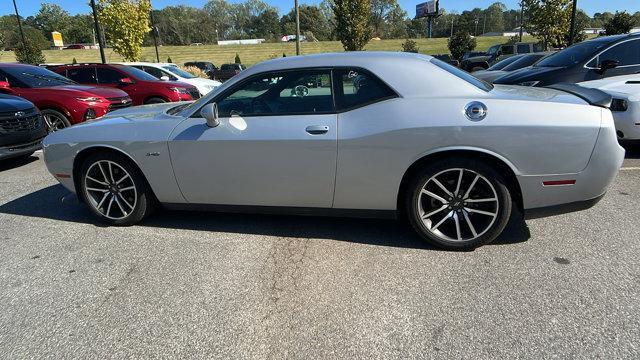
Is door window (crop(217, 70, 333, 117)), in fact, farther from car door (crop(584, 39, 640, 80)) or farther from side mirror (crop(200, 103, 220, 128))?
car door (crop(584, 39, 640, 80))

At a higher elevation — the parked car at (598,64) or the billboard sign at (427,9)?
the billboard sign at (427,9)

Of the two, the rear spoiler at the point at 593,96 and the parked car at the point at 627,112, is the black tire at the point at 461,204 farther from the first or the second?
the parked car at the point at 627,112

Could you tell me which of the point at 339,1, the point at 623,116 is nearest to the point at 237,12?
the point at 339,1

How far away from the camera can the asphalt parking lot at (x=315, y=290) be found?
95.4 inches

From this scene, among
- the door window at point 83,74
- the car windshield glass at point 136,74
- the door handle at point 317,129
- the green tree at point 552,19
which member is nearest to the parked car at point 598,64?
the door handle at point 317,129

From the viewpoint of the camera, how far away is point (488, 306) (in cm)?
269

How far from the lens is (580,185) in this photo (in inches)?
125

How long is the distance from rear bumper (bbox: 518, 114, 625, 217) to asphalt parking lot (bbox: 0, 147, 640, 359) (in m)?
0.36

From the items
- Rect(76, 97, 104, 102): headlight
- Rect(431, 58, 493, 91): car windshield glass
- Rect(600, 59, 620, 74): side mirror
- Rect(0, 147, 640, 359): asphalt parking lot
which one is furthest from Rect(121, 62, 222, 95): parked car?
Rect(431, 58, 493, 91): car windshield glass

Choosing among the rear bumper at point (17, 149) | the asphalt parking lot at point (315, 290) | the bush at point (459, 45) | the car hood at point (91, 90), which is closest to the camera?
the asphalt parking lot at point (315, 290)

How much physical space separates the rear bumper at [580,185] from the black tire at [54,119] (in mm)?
7892

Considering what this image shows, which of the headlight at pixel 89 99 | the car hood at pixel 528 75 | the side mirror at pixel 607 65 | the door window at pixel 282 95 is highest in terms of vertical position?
the door window at pixel 282 95

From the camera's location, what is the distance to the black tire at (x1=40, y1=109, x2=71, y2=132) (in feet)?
26.8

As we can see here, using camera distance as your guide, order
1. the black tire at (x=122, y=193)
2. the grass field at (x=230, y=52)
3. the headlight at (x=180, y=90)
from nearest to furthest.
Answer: the black tire at (x=122, y=193) < the headlight at (x=180, y=90) < the grass field at (x=230, y=52)
